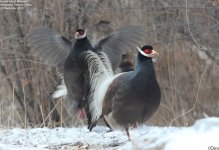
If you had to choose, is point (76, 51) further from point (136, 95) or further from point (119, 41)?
point (136, 95)

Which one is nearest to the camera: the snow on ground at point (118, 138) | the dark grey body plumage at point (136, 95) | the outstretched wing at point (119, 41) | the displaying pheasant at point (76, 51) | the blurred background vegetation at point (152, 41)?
the snow on ground at point (118, 138)

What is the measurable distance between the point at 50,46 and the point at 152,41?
5.90ft

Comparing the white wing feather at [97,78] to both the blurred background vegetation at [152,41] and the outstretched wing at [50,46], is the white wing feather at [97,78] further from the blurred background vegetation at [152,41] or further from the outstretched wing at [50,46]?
the blurred background vegetation at [152,41]

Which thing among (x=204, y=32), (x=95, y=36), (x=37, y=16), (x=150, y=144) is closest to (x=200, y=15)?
(x=204, y=32)

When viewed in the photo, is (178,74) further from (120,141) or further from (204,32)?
(120,141)

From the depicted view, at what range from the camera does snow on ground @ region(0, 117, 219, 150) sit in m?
3.77

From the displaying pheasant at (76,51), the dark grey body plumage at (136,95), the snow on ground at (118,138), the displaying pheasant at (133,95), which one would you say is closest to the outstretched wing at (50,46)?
the displaying pheasant at (76,51)

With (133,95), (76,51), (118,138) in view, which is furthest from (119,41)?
(133,95)

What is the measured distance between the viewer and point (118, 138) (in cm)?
581

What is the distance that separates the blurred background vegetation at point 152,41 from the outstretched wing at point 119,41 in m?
1.01

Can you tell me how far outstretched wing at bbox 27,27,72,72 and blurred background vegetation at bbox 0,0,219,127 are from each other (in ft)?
2.91

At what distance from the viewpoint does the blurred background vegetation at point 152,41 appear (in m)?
8.75

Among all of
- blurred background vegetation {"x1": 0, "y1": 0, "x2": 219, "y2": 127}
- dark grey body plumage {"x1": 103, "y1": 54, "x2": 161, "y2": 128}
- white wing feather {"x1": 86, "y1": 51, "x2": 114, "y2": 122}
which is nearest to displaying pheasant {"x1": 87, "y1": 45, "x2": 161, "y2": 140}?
dark grey body plumage {"x1": 103, "y1": 54, "x2": 161, "y2": 128}

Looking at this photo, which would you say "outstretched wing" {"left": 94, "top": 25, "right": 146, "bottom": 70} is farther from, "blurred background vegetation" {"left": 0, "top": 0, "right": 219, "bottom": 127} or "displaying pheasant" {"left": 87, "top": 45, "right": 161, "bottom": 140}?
"displaying pheasant" {"left": 87, "top": 45, "right": 161, "bottom": 140}
